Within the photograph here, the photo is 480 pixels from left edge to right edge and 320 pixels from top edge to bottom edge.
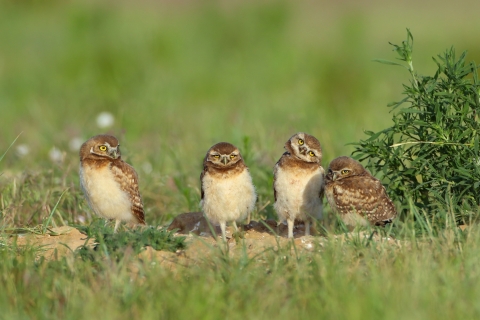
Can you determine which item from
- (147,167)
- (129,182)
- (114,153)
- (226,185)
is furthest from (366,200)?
(147,167)

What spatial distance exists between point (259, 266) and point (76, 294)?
3.94ft

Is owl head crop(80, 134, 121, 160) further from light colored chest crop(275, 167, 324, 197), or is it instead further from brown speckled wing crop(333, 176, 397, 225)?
brown speckled wing crop(333, 176, 397, 225)

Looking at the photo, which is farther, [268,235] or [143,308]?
[268,235]

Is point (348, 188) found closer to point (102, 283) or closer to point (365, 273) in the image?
point (365, 273)

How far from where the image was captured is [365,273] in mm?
4898

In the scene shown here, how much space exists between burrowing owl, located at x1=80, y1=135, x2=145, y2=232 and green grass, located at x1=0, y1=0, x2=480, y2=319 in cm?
53

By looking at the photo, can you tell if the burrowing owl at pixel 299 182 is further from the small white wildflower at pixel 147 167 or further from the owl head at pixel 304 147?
the small white wildflower at pixel 147 167

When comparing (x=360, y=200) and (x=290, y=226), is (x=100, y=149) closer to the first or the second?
(x=290, y=226)

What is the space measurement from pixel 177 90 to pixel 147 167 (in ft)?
13.2

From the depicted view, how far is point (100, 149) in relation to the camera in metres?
6.88

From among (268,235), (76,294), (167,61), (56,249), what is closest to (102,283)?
(76,294)

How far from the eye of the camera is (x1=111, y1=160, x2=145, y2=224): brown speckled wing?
6.91 meters

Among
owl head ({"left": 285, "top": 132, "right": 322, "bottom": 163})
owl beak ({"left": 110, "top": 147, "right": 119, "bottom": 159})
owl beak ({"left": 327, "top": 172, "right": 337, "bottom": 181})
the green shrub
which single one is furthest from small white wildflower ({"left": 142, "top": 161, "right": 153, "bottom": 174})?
the green shrub

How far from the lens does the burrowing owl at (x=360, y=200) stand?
650cm
